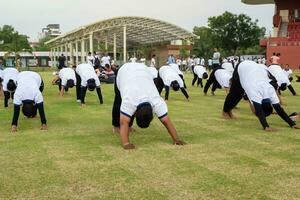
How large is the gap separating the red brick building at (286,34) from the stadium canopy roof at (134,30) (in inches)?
457

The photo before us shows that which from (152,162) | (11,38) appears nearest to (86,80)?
(152,162)

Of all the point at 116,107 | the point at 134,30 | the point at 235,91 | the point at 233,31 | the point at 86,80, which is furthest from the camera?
the point at 233,31

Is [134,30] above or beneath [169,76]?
above

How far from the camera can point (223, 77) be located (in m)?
15.6

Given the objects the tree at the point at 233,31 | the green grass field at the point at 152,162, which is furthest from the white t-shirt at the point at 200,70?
the tree at the point at 233,31

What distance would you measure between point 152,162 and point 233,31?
59.4 m

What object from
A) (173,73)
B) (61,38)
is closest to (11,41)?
(61,38)

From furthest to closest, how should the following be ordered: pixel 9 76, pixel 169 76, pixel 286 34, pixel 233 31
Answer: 1. pixel 233 31
2. pixel 286 34
3. pixel 169 76
4. pixel 9 76

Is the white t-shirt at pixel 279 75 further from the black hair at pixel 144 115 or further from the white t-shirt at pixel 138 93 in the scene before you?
the black hair at pixel 144 115

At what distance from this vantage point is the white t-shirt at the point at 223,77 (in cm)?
1554

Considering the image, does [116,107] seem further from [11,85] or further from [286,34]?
[286,34]

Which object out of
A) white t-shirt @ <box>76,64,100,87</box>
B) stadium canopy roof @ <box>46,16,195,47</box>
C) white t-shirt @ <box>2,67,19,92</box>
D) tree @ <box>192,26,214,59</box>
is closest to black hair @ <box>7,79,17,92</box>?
white t-shirt @ <box>2,67,19,92</box>

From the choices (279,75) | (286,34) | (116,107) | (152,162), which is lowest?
(152,162)

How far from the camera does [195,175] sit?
19.1ft
